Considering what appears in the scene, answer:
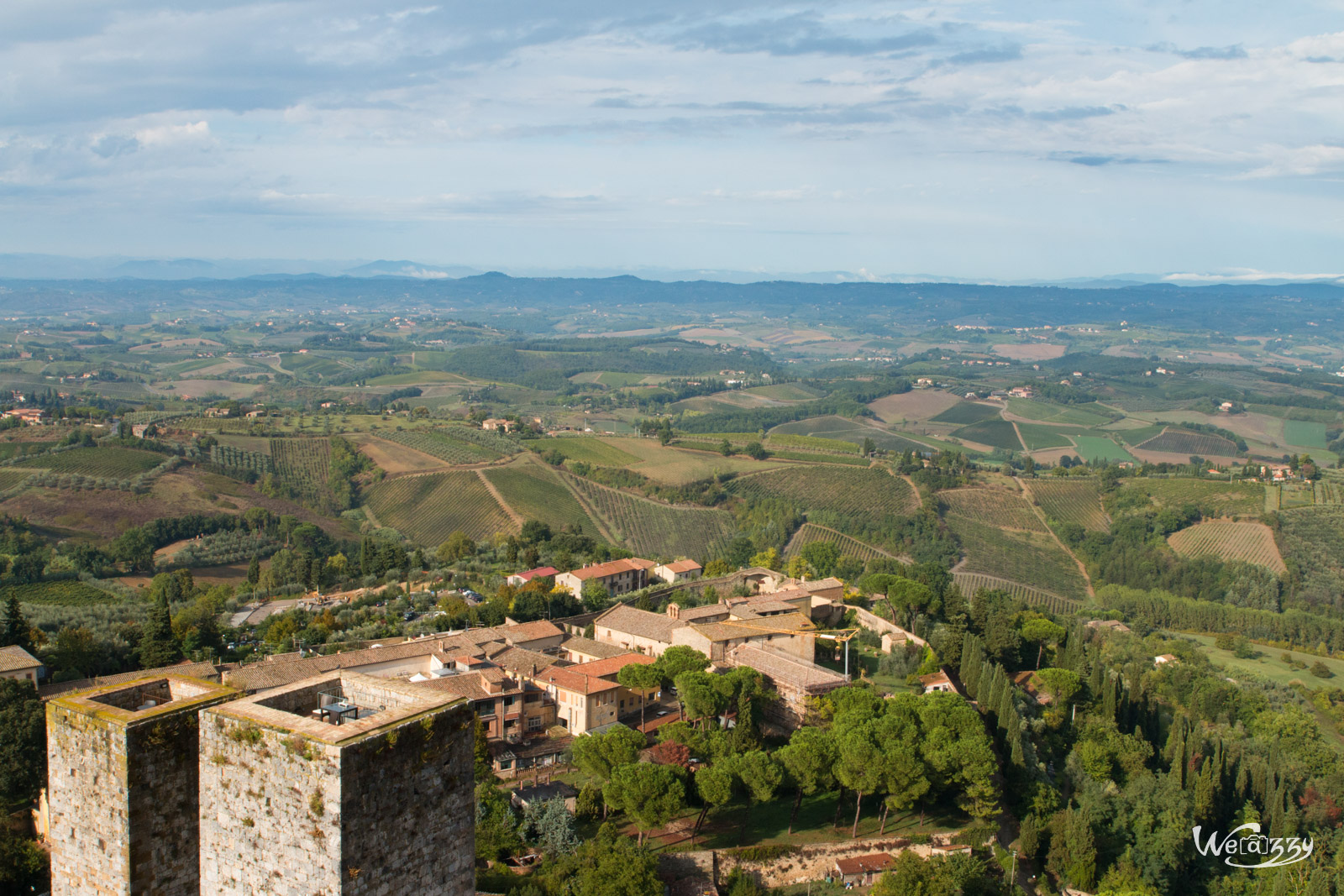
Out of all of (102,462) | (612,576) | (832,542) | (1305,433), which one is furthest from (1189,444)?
(102,462)

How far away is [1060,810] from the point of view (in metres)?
29.9

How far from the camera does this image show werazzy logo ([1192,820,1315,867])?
105 ft

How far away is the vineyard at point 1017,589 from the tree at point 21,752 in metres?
53.3

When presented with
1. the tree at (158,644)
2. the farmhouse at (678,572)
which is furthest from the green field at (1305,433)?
the tree at (158,644)

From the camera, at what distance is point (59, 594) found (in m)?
47.9

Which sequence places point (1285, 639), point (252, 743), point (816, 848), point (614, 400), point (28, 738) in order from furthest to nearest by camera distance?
point (614, 400) → point (1285, 639) → point (816, 848) → point (28, 738) → point (252, 743)

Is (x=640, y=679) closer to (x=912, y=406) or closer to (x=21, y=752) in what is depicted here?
(x=21, y=752)

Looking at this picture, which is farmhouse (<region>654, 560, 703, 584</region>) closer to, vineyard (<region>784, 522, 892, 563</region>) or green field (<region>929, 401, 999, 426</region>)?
vineyard (<region>784, 522, 892, 563</region>)

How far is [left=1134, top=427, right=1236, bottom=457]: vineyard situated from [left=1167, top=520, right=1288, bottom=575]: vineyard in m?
39.1

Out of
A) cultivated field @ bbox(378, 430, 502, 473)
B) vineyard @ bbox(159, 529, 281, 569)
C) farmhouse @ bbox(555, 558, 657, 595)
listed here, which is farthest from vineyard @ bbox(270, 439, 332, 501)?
farmhouse @ bbox(555, 558, 657, 595)

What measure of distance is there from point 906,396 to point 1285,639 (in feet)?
341

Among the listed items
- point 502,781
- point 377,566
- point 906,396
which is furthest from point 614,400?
point 502,781

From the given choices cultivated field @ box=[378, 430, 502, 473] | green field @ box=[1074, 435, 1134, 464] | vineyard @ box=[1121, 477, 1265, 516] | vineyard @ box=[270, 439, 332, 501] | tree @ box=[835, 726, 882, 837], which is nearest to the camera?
tree @ box=[835, 726, 882, 837]

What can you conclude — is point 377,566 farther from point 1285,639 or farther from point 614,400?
point 614,400
